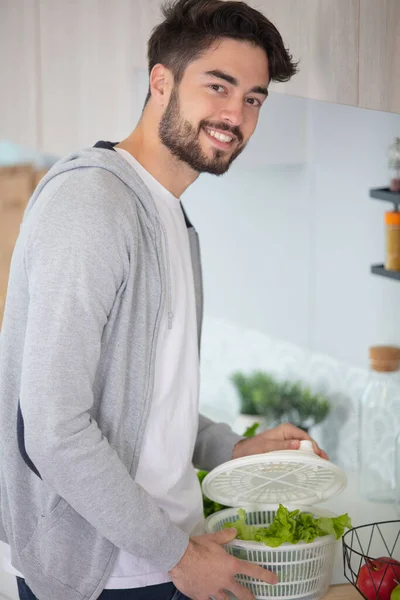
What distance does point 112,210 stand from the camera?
3.40 feet

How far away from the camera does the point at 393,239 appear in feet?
6.09

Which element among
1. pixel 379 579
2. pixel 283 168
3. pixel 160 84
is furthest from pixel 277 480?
pixel 283 168

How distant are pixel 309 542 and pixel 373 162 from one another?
1.24 metres

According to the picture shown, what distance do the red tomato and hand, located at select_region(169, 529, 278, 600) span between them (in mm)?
176

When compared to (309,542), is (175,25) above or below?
above

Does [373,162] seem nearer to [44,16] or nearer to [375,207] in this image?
[375,207]

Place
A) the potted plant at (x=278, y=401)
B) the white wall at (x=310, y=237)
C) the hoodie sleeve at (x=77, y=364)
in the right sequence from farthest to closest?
the potted plant at (x=278, y=401)
the white wall at (x=310, y=237)
the hoodie sleeve at (x=77, y=364)

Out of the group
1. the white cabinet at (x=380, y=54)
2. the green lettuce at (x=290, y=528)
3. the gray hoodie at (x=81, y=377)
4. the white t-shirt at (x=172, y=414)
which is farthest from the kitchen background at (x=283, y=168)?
the green lettuce at (x=290, y=528)

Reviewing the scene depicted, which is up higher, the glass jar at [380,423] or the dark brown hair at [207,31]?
the dark brown hair at [207,31]

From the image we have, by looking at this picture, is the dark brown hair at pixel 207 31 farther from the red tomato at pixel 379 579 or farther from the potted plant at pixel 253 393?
the potted plant at pixel 253 393

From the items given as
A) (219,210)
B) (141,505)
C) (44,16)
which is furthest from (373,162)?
(141,505)

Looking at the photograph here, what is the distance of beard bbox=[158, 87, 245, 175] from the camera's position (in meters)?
1.22

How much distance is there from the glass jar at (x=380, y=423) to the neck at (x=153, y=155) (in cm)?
97

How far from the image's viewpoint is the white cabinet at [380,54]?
→ 4.48 feet
